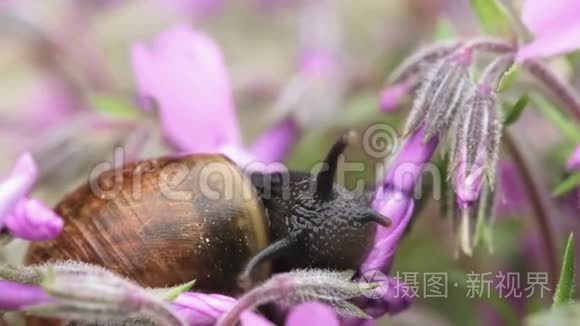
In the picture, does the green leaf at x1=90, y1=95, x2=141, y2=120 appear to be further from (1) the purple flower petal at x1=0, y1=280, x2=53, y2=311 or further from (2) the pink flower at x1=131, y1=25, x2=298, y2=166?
(1) the purple flower petal at x1=0, y1=280, x2=53, y2=311

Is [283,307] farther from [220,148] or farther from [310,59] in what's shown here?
[310,59]

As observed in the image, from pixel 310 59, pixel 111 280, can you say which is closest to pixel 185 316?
pixel 111 280

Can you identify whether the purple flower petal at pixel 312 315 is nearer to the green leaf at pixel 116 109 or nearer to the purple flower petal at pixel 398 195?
the purple flower petal at pixel 398 195

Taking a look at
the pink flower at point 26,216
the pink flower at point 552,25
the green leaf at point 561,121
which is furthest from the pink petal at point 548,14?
the pink flower at point 26,216

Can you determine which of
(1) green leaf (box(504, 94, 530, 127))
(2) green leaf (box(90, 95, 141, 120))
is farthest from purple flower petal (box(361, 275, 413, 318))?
(2) green leaf (box(90, 95, 141, 120))

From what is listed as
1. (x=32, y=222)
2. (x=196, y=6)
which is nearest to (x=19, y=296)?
(x=32, y=222)

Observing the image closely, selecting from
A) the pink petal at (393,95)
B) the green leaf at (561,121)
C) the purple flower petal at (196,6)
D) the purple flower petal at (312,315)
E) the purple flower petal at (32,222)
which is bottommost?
the purple flower petal at (312,315)

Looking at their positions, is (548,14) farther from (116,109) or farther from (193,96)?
(116,109)
